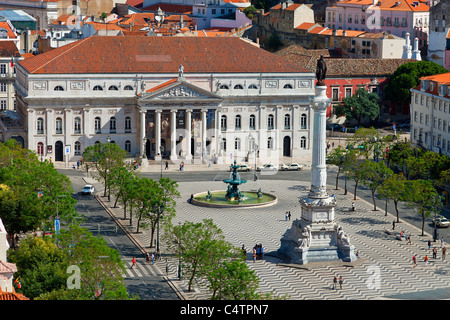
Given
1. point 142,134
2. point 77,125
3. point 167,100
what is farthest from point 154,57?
point 77,125

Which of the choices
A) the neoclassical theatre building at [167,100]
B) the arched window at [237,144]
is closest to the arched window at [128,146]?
the neoclassical theatre building at [167,100]

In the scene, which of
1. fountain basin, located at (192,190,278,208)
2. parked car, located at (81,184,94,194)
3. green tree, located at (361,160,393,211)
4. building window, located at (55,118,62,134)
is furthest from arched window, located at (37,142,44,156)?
green tree, located at (361,160,393,211)

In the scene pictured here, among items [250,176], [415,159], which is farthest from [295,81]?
[415,159]

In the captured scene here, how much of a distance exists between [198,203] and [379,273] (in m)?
33.5

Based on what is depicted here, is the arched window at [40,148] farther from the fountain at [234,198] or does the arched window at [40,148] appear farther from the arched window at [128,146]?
the fountain at [234,198]

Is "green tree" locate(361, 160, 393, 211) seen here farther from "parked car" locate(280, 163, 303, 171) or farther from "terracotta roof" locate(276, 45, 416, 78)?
"terracotta roof" locate(276, 45, 416, 78)

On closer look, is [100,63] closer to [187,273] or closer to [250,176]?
[250,176]

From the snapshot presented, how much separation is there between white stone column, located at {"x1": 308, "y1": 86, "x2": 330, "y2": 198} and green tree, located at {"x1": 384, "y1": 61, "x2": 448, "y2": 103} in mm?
80992

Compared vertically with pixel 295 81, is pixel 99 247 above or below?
below

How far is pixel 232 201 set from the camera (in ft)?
416

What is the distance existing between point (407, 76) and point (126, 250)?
282 feet

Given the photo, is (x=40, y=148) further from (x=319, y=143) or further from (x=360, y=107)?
(x=319, y=143)

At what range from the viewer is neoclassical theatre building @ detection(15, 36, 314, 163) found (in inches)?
5989

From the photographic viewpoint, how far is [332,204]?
100 m
